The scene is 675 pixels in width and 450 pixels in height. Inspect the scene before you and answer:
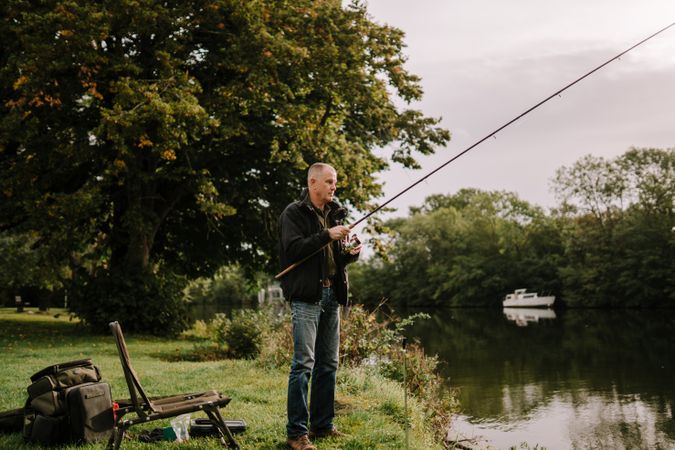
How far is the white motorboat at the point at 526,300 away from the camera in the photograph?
55969 mm

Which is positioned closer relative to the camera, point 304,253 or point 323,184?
point 304,253

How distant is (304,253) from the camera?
492 cm

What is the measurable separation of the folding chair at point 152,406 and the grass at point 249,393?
218mm

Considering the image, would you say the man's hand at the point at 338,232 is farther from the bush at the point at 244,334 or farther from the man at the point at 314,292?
the bush at the point at 244,334

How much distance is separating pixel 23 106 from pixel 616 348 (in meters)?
18.7

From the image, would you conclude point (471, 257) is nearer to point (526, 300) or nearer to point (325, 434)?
point (526, 300)

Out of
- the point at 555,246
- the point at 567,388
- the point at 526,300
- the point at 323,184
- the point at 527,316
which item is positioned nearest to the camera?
the point at 323,184

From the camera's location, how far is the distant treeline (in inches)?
1836

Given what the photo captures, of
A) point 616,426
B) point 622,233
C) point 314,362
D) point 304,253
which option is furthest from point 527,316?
point 304,253

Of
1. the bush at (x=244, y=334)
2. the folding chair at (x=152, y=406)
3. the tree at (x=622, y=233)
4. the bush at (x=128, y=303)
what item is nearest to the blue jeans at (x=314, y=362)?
the folding chair at (x=152, y=406)

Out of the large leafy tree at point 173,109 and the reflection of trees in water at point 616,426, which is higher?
the large leafy tree at point 173,109

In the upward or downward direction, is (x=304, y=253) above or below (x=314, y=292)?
above

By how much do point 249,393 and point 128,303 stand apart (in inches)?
476

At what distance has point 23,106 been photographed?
16031 millimetres
